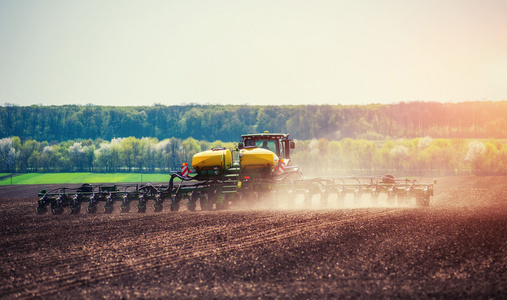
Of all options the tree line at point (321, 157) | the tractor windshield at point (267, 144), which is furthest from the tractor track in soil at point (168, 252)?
the tree line at point (321, 157)

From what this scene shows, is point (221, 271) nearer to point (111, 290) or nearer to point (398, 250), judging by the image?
point (111, 290)

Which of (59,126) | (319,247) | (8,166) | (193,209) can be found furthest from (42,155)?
(319,247)

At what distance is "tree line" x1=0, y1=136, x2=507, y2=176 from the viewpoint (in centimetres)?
8325

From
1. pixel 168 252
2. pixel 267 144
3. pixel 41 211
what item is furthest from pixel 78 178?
pixel 168 252

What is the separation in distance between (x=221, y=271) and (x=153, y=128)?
143 metres

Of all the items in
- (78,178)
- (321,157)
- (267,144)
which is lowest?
(78,178)

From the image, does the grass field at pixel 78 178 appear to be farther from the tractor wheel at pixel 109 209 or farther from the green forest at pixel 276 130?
the tractor wheel at pixel 109 209

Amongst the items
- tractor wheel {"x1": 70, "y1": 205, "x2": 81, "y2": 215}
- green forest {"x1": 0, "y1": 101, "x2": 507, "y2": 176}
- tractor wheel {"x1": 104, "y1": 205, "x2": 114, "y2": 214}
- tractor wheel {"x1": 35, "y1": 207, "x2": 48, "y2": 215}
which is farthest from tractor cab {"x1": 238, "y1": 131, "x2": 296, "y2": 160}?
green forest {"x1": 0, "y1": 101, "x2": 507, "y2": 176}

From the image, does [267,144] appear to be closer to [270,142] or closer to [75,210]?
[270,142]

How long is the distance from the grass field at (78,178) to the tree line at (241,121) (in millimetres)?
52148

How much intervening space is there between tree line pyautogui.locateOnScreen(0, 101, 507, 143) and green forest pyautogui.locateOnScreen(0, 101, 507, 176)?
29 centimetres

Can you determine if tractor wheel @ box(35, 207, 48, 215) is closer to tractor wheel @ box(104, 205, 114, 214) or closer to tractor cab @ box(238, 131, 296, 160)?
tractor wheel @ box(104, 205, 114, 214)

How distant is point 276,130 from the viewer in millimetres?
125312

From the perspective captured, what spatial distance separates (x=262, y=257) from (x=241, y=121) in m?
129
